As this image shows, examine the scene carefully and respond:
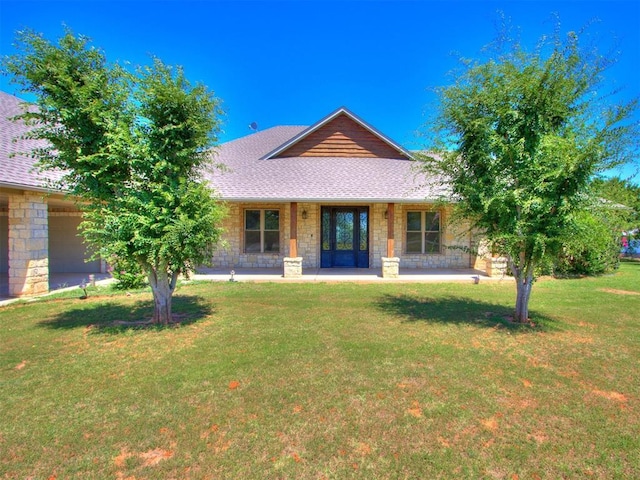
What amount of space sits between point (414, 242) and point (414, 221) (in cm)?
84

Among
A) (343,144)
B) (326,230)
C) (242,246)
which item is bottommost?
(242,246)

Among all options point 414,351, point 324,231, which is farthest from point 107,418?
point 324,231

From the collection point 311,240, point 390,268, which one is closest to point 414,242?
point 390,268

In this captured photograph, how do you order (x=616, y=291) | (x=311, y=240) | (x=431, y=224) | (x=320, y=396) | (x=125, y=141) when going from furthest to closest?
(x=431, y=224) → (x=311, y=240) → (x=616, y=291) → (x=125, y=141) → (x=320, y=396)

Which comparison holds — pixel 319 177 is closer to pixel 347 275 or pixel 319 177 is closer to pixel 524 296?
pixel 347 275

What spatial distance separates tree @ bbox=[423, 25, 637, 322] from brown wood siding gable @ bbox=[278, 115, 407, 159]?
8850 millimetres

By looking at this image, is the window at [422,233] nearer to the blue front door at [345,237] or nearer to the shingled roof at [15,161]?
the blue front door at [345,237]

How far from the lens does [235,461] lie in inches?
110

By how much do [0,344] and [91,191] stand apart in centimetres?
275

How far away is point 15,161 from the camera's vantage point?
28.7ft

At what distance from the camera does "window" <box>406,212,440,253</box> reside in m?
13.7

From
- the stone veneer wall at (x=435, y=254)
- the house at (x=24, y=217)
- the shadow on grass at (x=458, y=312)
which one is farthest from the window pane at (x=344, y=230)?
the house at (x=24, y=217)

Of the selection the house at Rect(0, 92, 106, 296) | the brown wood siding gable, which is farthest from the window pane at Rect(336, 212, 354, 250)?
the house at Rect(0, 92, 106, 296)

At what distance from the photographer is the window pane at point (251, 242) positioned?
13.7 meters
